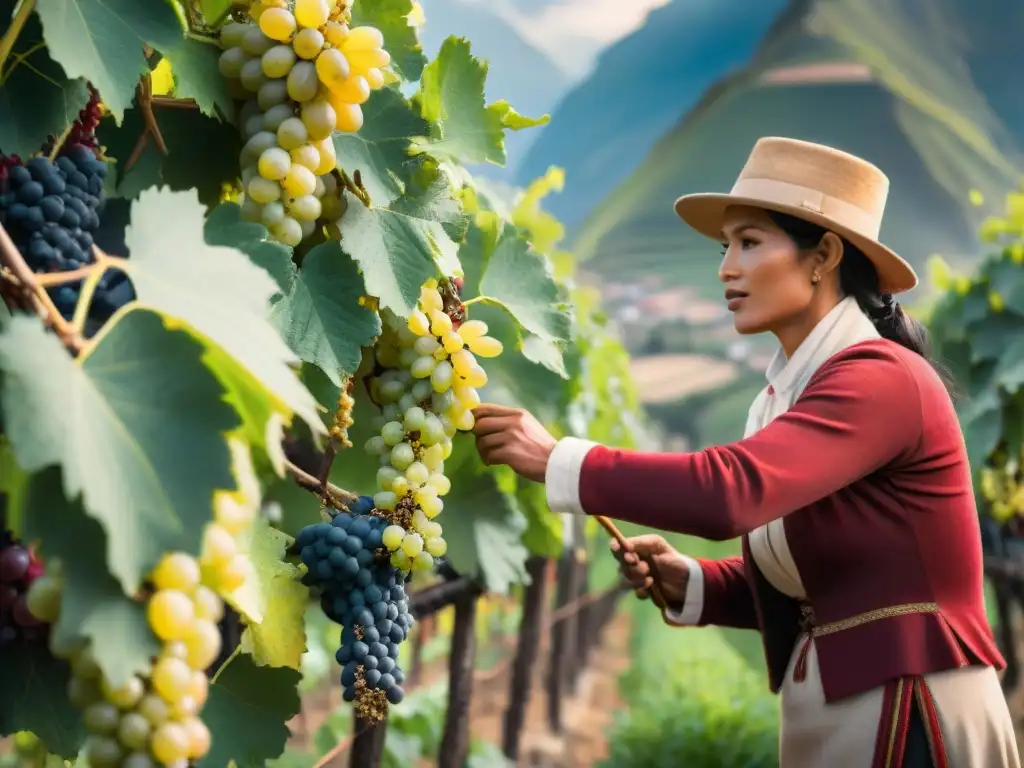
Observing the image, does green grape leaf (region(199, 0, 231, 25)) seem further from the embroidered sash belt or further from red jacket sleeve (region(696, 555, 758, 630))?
red jacket sleeve (region(696, 555, 758, 630))

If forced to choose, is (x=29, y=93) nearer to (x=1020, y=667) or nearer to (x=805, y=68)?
(x=1020, y=667)

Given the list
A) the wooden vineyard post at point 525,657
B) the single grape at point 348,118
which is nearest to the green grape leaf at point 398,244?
the single grape at point 348,118

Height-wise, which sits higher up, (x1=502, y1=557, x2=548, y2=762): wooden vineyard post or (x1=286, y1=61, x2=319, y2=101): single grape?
(x1=286, y1=61, x2=319, y2=101): single grape

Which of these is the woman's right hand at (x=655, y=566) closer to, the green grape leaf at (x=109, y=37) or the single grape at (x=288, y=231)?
the single grape at (x=288, y=231)

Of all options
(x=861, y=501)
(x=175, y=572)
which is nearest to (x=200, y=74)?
(x=175, y=572)

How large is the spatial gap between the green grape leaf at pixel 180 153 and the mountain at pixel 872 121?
1354 cm

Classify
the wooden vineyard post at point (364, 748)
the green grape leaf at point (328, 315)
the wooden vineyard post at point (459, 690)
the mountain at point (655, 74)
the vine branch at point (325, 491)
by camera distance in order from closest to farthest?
1. the green grape leaf at point (328, 315)
2. the vine branch at point (325, 491)
3. the wooden vineyard post at point (364, 748)
4. the wooden vineyard post at point (459, 690)
5. the mountain at point (655, 74)

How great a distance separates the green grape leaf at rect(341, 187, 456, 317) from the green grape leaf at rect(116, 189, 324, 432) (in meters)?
0.26

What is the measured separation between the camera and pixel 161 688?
59 cm

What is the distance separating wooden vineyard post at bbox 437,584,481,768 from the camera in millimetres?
2508

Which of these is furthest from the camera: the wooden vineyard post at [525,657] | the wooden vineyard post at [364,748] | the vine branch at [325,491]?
the wooden vineyard post at [525,657]

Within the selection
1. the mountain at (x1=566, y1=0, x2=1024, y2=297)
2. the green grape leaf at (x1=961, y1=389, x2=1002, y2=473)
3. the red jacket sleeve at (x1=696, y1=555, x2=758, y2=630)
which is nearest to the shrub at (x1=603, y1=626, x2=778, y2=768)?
the green grape leaf at (x1=961, y1=389, x2=1002, y2=473)

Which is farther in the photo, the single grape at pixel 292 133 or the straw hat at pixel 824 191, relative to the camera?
the straw hat at pixel 824 191

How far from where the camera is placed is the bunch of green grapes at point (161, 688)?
1.91 feet
